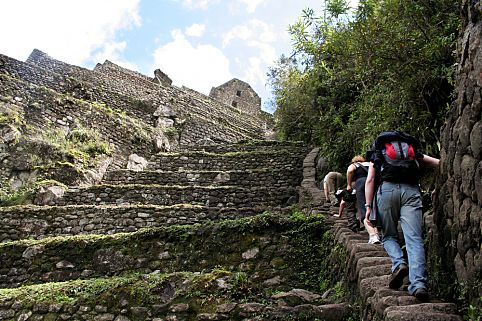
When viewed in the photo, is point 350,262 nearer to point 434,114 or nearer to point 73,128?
point 434,114

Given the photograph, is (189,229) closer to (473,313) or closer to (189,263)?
(189,263)

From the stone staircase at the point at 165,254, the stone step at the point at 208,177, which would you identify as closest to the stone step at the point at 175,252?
the stone staircase at the point at 165,254

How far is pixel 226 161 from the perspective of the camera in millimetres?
10766

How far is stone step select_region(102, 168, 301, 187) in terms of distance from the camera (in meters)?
8.84

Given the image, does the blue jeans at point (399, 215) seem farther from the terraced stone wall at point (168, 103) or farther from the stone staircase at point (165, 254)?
the terraced stone wall at point (168, 103)

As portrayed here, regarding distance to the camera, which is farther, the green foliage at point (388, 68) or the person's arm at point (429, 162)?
the green foliage at point (388, 68)

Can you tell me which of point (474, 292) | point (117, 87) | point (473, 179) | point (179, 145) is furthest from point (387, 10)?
point (117, 87)

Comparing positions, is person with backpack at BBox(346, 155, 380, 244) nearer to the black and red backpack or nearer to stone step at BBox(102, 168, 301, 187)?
the black and red backpack

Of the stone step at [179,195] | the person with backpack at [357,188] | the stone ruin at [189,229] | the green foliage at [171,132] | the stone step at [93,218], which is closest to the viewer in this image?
the stone ruin at [189,229]

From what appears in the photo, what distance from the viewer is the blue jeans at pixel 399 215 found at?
2674 mm

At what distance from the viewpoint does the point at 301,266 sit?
4.71m

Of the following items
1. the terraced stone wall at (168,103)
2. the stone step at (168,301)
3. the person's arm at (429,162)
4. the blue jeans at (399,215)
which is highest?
the terraced stone wall at (168,103)

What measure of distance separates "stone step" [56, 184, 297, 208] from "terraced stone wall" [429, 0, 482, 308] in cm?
495

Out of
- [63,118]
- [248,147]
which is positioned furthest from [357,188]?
[63,118]
